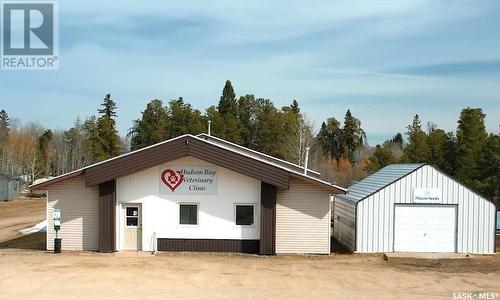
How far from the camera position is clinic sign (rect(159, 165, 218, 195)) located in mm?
21859

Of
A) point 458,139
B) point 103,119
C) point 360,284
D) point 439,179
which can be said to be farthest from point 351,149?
point 360,284

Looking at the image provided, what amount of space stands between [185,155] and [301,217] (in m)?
5.23

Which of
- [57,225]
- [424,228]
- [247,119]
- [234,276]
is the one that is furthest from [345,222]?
[247,119]

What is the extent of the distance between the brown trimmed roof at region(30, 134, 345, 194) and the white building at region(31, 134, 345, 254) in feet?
1.25

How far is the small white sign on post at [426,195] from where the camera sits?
72.8ft

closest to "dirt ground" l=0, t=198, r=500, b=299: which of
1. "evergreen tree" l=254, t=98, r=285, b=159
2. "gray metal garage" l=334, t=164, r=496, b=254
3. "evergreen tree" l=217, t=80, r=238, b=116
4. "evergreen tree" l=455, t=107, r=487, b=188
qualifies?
"gray metal garage" l=334, t=164, r=496, b=254

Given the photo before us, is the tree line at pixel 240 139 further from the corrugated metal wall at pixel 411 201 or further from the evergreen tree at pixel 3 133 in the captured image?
the corrugated metal wall at pixel 411 201

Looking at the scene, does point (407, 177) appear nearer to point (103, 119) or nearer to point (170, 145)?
point (170, 145)

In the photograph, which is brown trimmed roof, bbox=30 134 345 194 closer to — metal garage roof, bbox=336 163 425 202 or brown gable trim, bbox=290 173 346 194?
brown gable trim, bbox=290 173 346 194

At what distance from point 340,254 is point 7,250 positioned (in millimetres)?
13685

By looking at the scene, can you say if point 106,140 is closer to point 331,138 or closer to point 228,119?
point 228,119

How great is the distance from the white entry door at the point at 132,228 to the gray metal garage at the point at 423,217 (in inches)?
344

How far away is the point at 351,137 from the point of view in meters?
83.9

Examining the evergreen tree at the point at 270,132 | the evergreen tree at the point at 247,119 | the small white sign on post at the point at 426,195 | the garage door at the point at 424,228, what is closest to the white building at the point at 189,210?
the garage door at the point at 424,228
